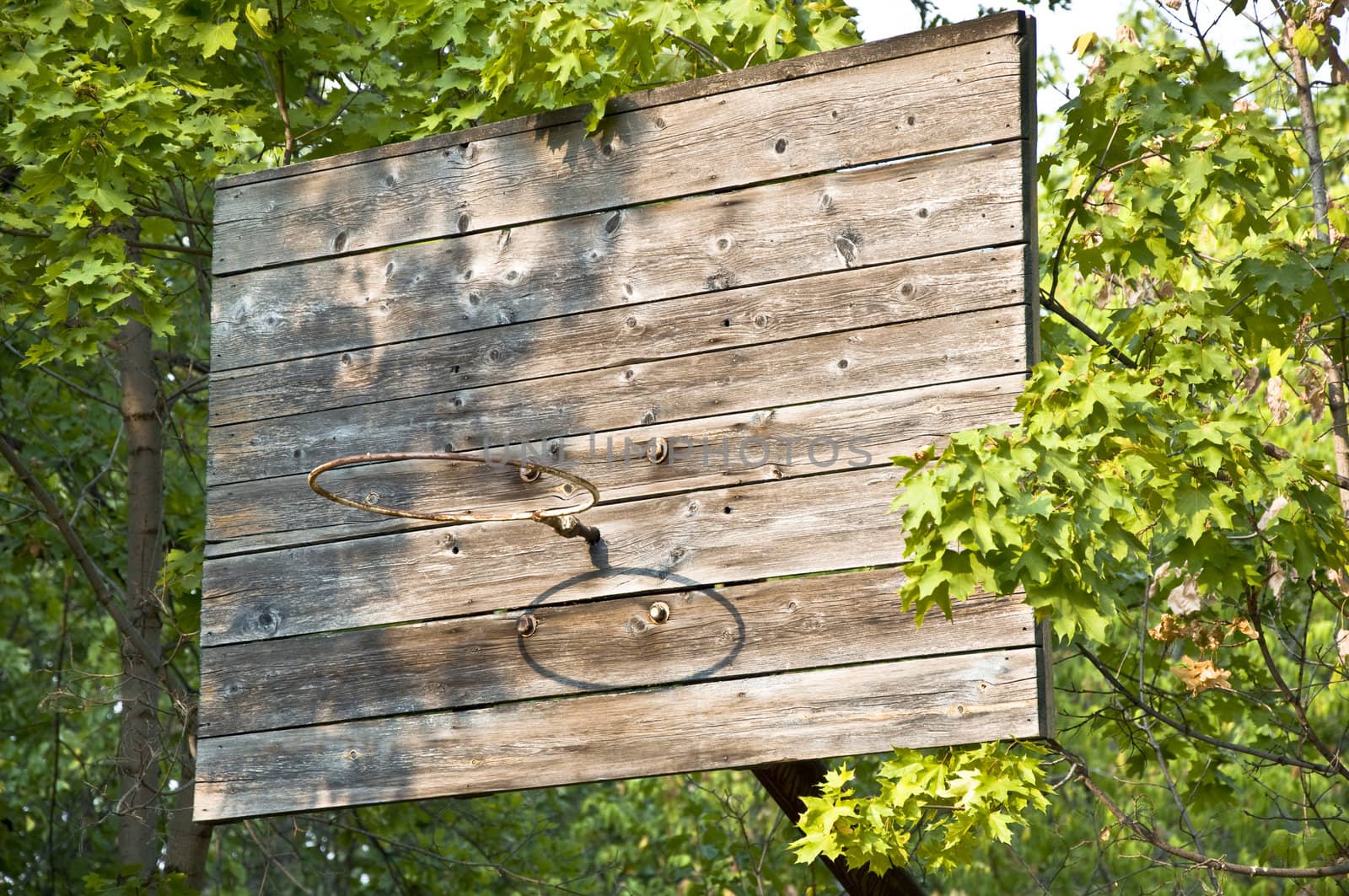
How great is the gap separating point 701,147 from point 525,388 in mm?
829

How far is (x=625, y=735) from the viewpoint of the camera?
372 centimetres

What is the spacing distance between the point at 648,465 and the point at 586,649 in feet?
1.70

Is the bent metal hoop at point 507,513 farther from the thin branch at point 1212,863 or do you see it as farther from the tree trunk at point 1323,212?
the tree trunk at point 1323,212

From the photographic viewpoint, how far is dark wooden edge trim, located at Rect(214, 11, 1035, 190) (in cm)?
367

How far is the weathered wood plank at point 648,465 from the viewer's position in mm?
3580

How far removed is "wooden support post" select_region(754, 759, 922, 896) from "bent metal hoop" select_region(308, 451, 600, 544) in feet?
2.65

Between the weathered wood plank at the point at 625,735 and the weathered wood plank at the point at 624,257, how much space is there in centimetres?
107

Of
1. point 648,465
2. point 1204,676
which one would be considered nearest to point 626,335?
point 648,465

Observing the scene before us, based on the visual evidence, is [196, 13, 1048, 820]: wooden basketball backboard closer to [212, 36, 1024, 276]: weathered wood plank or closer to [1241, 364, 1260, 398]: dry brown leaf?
[212, 36, 1024, 276]: weathered wood plank

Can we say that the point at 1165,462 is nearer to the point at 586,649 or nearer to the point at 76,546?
the point at 586,649

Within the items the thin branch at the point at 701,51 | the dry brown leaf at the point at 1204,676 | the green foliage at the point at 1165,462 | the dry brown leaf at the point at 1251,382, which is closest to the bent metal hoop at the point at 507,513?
the green foliage at the point at 1165,462

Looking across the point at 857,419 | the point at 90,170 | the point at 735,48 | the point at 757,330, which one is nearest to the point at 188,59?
the point at 90,170

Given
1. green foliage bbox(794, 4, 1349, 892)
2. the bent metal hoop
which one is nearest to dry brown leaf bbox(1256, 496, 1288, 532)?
green foliage bbox(794, 4, 1349, 892)

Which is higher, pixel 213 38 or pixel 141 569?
pixel 213 38
